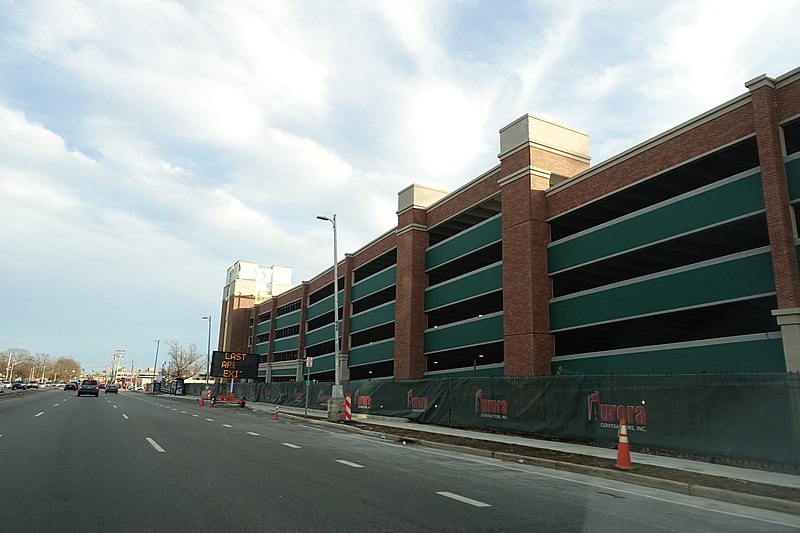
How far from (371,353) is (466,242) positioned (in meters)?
13.4

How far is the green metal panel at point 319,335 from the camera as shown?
165ft

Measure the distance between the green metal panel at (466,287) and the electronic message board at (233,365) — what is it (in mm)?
A: 21698

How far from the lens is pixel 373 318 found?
41.1 meters

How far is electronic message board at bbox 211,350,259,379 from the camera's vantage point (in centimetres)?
4753

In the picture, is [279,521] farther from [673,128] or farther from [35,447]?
[673,128]

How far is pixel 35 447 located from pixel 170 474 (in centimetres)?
571

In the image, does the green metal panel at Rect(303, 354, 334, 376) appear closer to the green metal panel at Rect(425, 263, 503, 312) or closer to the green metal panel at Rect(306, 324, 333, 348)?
the green metal panel at Rect(306, 324, 333, 348)

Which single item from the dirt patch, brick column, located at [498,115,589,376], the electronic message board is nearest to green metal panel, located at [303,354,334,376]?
the electronic message board

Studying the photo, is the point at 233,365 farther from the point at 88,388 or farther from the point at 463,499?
the point at 463,499

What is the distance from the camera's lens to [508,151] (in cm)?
2744

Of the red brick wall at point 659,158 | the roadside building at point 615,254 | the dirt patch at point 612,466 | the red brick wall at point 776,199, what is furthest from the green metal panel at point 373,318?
the red brick wall at point 776,199

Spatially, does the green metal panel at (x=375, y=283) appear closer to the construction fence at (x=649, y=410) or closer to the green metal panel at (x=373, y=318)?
the green metal panel at (x=373, y=318)

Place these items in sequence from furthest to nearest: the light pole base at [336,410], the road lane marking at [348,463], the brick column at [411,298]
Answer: the brick column at [411,298], the light pole base at [336,410], the road lane marking at [348,463]

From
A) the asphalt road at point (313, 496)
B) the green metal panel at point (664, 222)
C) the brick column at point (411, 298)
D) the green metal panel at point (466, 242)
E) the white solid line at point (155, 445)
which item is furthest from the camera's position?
the brick column at point (411, 298)
